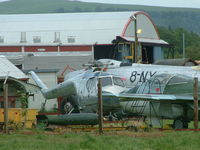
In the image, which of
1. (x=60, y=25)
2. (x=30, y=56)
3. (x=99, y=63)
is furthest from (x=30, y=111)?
(x=60, y=25)

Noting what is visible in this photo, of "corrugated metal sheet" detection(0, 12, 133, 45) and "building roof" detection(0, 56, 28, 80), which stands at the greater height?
"corrugated metal sheet" detection(0, 12, 133, 45)

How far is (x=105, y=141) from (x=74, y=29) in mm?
53276

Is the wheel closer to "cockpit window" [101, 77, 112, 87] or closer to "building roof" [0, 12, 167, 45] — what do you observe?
"cockpit window" [101, 77, 112, 87]

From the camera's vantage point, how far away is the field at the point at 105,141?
51.2 ft

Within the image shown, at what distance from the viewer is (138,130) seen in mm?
20312

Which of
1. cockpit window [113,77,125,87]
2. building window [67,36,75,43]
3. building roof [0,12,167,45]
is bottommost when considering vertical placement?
cockpit window [113,77,125,87]

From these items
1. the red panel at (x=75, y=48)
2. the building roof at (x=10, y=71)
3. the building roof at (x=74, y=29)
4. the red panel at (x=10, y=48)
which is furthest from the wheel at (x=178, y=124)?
the red panel at (x=10, y=48)

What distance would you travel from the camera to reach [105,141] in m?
16.7

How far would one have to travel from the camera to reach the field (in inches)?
614

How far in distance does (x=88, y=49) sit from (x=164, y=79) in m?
43.5

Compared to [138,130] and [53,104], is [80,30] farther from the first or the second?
[138,130]

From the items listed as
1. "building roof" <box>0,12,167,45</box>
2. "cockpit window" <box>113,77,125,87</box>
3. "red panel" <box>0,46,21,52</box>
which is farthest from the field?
"building roof" <box>0,12,167,45</box>

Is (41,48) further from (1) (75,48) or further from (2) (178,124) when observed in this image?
(2) (178,124)

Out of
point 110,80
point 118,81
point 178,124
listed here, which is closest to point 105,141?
point 178,124
